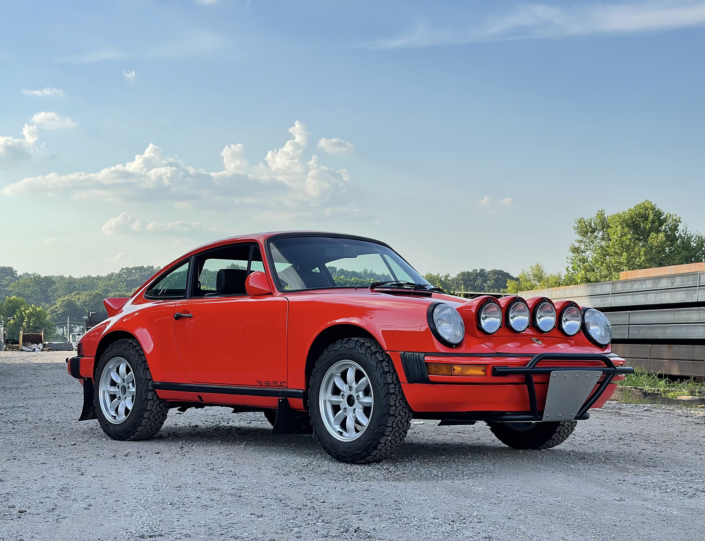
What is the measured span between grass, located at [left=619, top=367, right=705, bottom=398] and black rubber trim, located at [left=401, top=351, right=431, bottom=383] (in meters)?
7.49

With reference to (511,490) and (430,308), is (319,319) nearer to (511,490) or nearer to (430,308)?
(430,308)

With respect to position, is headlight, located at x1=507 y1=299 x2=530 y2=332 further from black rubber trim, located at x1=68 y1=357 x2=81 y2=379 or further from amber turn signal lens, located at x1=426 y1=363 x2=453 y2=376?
black rubber trim, located at x1=68 y1=357 x2=81 y2=379

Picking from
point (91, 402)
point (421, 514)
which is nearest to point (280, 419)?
point (421, 514)

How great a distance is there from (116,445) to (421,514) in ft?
11.0

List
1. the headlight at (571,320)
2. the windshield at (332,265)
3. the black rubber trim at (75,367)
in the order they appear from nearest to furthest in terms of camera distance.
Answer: the headlight at (571,320) < the windshield at (332,265) < the black rubber trim at (75,367)

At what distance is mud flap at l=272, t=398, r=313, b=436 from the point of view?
5461 millimetres

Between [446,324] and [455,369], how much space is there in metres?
0.28

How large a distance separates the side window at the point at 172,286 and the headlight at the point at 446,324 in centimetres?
264

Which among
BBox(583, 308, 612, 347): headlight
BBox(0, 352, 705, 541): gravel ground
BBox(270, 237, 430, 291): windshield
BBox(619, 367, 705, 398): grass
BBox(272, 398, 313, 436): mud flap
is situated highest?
BBox(270, 237, 430, 291): windshield

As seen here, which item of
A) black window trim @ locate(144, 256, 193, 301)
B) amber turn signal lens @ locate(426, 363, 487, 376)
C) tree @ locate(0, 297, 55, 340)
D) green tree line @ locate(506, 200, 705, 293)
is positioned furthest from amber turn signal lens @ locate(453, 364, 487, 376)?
tree @ locate(0, 297, 55, 340)

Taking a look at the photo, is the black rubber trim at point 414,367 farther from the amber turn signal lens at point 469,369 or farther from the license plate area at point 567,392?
the license plate area at point 567,392

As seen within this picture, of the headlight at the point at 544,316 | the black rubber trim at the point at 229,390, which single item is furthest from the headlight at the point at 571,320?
the black rubber trim at the point at 229,390

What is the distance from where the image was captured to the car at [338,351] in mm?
4824

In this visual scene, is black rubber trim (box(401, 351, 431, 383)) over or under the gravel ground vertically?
over
